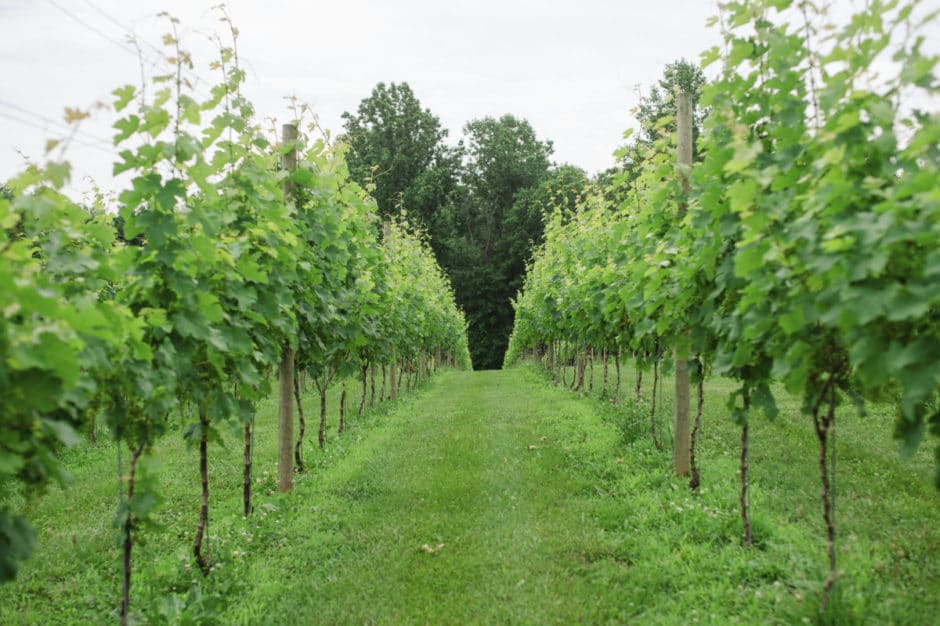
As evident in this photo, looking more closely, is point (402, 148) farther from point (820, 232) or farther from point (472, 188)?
point (820, 232)

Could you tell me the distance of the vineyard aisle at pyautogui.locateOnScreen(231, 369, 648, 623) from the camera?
14.2ft

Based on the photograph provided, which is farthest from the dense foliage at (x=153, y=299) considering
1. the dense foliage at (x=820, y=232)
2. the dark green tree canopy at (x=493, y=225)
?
the dark green tree canopy at (x=493, y=225)

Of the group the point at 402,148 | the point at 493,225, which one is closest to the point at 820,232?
the point at 402,148

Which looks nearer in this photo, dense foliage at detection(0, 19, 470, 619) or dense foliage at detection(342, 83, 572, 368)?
dense foliage at detection(0, 19, 470, 619)

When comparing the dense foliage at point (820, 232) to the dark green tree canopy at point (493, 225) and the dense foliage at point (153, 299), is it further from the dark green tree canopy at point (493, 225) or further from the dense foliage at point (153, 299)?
the dark green tree canopy at point (493, 225)

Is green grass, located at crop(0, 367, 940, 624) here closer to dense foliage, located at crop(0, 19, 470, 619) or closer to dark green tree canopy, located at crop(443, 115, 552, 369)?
dense foliage, located at crop(0, 19, 470, 619)

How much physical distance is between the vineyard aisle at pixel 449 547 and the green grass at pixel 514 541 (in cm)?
2

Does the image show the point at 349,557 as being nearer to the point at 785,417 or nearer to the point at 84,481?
the point at 84,481

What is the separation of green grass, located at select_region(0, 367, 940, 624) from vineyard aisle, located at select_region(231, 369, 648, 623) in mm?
19

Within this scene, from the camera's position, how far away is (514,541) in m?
5.49

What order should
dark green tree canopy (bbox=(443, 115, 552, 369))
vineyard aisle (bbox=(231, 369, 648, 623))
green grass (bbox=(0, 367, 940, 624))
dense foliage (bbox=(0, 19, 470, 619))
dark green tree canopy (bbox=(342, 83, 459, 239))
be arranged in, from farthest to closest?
1. dark green tree canopy (bbox=(443, 115, 552, 369))
2. dark green tree canopy (bbox=(342, 83, 459, 239))
3. vineyard aisle (bbox=(231, 369, 648, 623))
4. green grass (bbox=(0, 367, 940, 624))
5. dense foliage (bbox=(0, 19, 470, 619))

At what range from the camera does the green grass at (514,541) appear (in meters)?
4.19

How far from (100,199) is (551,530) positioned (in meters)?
8.71

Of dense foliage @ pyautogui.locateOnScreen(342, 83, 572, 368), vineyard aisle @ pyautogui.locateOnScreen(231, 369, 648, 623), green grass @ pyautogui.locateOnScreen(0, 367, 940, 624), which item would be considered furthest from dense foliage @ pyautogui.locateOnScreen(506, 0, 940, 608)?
dense foliage @ pyautogui.locateOnScreen(342, 83, 572, 368)
